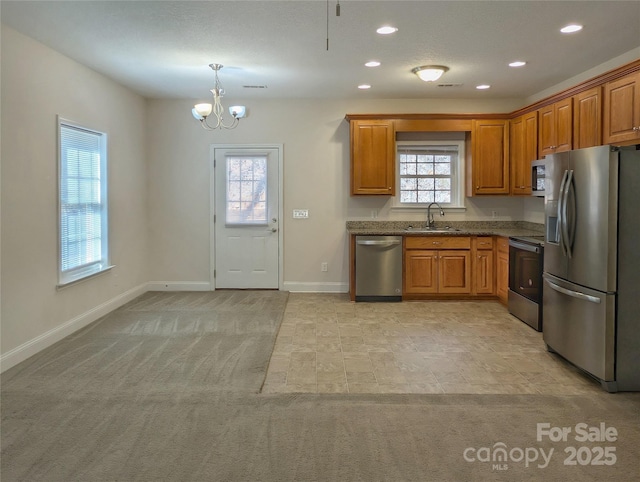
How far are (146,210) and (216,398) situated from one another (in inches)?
176

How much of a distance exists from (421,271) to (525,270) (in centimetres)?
146

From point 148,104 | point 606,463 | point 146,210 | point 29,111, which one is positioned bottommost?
point 606,463

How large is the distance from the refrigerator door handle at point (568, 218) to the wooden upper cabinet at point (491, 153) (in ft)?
9.64

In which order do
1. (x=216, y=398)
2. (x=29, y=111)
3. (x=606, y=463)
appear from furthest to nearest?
1. (x=29, y=111)
2. (x=216, y=398)
3. (x=606, y=463)

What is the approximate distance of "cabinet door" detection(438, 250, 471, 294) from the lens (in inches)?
264

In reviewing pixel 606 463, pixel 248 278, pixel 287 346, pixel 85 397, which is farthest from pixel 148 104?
pixel 606 463

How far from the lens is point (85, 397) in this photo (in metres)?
3.52

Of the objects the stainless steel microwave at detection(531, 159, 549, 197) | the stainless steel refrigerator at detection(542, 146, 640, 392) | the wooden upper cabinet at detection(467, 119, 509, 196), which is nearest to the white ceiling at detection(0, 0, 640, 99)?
the wooden upper cabinet at detection(467, 119, 509, 196)

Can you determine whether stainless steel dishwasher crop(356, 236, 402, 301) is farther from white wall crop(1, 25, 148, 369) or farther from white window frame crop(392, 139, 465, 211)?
white wall crop(1, 25, 148, 369)

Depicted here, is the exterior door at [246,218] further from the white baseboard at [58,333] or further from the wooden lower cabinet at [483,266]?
the wooden lower cabinet at [483,266]

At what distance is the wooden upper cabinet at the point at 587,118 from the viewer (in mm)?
4754

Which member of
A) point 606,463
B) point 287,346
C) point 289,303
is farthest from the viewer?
point 289,303

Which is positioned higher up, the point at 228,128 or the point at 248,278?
the point at 228,128

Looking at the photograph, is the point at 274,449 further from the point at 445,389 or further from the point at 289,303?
the point at 289,303
